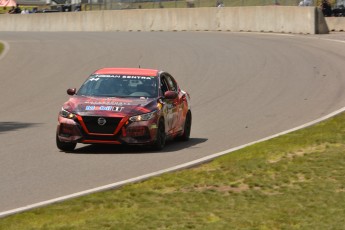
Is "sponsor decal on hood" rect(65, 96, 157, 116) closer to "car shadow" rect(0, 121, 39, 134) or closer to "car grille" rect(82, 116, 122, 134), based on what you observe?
"car grille" rect(82, 116, 122, 134)

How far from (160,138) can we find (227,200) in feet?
19.4

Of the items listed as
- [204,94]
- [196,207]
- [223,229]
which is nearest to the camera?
[223,229]

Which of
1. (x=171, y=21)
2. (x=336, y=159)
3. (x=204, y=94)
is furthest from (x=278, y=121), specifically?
(x=171, y=21)

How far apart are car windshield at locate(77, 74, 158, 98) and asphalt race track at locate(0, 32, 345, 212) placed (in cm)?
94

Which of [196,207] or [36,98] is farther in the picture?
[36,98]

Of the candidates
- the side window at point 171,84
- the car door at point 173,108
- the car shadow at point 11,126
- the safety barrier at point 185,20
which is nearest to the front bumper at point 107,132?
the car door at point 173,108

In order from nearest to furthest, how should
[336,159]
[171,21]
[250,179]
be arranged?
[250,179] < [336,159] < [171,21]

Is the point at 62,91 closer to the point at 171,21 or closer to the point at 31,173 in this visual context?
the point at 31,173

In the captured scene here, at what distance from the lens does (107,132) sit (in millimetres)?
15727

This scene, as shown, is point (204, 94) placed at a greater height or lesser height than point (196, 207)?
lesser

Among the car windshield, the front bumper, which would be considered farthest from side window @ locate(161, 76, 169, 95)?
the front bumper

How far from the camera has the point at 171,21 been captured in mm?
55969

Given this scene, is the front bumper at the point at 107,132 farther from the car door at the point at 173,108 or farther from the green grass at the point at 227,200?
the green grass at the point at 227,200

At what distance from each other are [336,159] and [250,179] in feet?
5.49
